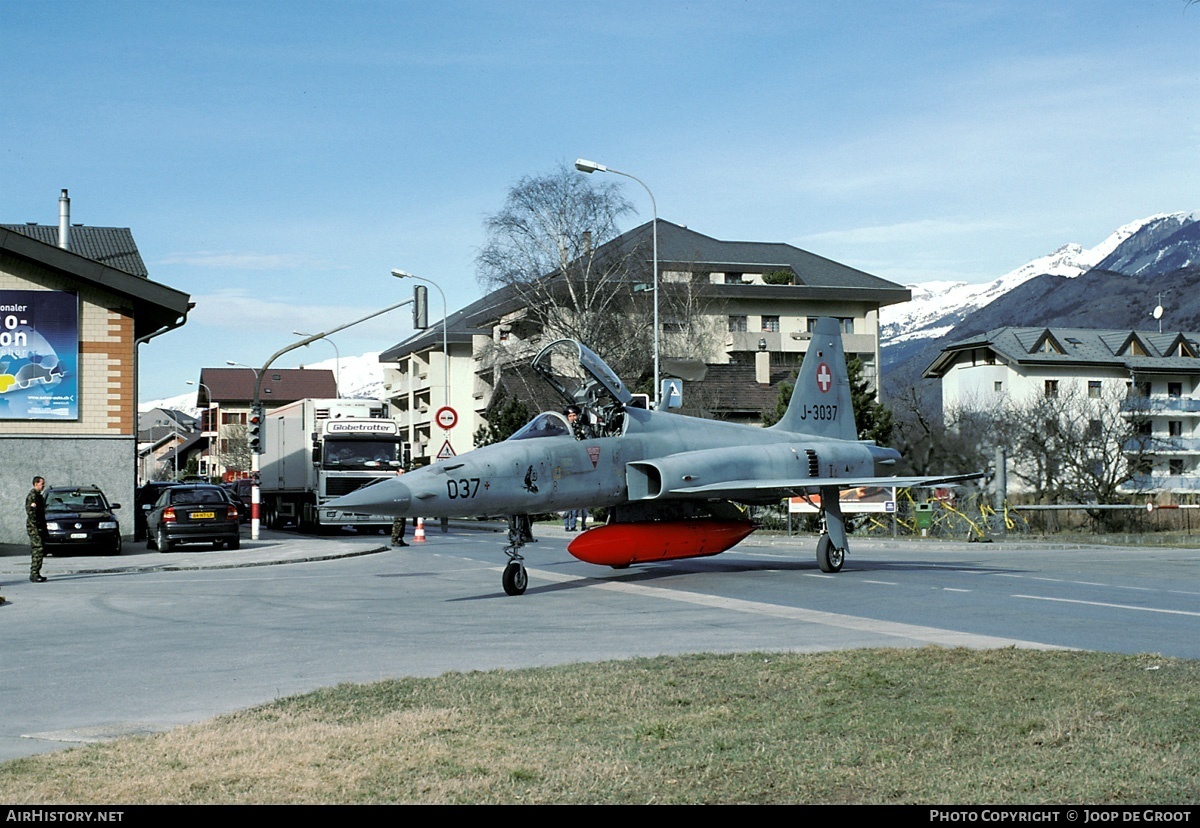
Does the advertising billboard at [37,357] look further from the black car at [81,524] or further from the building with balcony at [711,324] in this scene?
the building with balcony at [711,324]

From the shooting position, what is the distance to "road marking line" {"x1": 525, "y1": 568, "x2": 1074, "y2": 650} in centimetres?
1120

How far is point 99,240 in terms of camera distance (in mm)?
65250

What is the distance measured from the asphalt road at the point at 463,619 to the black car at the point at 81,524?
4718mm

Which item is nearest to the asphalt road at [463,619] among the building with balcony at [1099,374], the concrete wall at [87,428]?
the concrete wall at [87,428]

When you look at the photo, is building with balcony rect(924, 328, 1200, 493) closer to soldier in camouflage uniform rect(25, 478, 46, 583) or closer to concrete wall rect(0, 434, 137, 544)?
concrete wall rect(0, 434, 137, 544)

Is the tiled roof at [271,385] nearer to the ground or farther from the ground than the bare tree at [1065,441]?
farther from the ground

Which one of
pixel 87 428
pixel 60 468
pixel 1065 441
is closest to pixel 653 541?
pixel 87 428

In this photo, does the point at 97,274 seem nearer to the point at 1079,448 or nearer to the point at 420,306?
the point at 420,306

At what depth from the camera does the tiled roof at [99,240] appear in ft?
200

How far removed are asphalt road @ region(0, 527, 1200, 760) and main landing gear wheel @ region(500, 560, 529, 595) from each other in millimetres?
153

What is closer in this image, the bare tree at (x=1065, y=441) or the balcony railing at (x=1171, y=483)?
the bare tree at (x=1065, y=441)

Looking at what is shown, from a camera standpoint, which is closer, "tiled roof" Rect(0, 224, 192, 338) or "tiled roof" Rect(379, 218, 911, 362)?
"tiled roof" Rect(0, 224, 192, 338)

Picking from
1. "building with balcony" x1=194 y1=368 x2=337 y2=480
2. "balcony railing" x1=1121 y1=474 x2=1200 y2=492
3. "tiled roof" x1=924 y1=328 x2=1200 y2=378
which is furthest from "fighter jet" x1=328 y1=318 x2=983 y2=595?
"building with balcony" x1=194 y1=368 x2=337 y2=480
